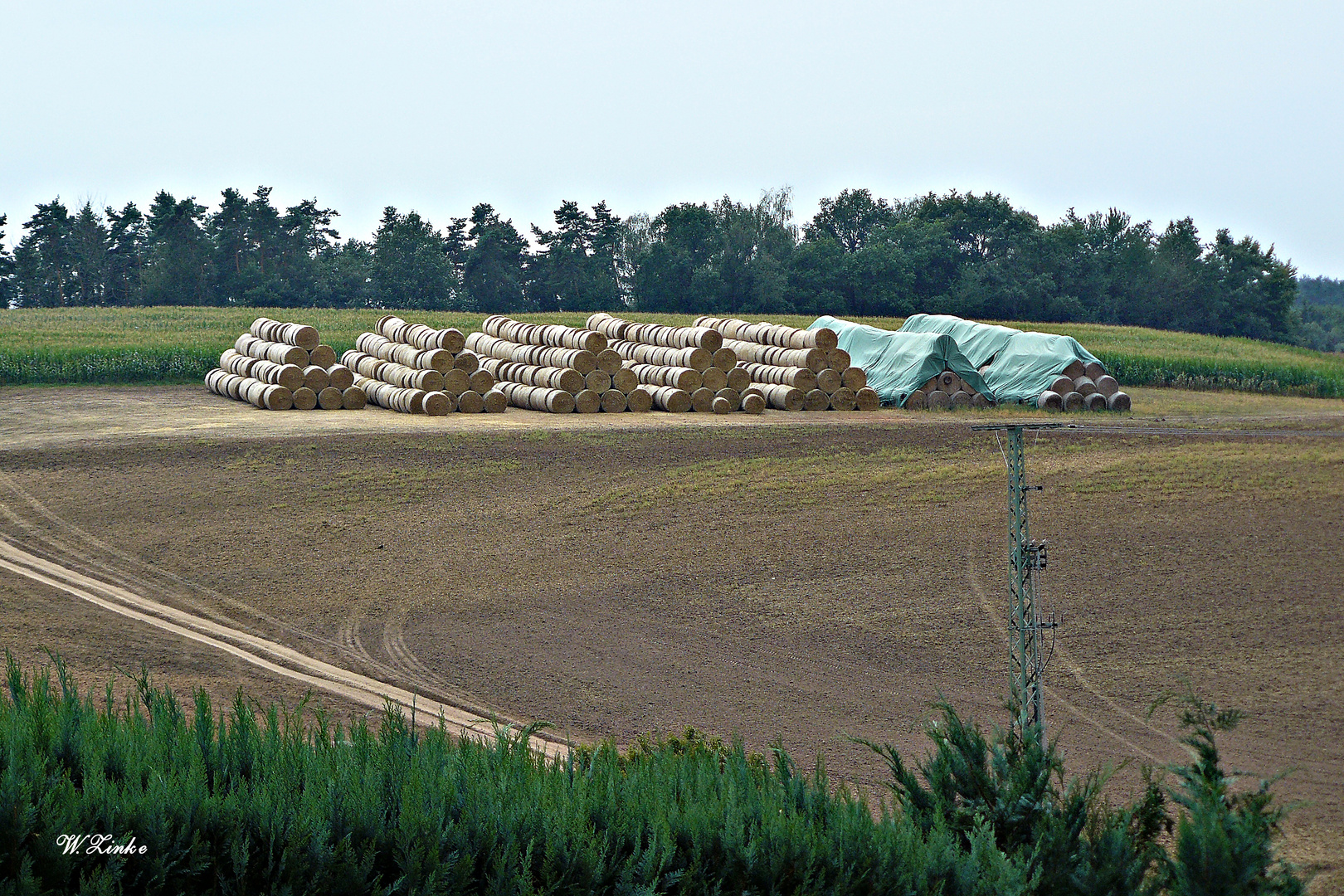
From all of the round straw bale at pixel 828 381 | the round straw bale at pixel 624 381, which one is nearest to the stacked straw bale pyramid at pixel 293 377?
the round straw bale at pixel 624 381

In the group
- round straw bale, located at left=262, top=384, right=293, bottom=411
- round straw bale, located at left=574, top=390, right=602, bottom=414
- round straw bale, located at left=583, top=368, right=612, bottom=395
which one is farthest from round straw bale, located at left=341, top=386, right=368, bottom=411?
round straw bale, located at left=583, top=368, right=612, bottom=395

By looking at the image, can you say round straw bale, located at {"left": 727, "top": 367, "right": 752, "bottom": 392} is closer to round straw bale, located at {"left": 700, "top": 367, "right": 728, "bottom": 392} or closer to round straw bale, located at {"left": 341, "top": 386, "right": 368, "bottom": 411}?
round straw bale, located at {"left": 700, "top": 367, "right": 728, "bottom": 392}

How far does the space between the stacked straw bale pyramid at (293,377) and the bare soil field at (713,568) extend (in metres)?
1.31

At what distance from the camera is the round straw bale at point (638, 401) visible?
29.9 metres

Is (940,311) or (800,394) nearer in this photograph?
(800,394)

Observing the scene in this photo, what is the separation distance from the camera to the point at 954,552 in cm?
2012

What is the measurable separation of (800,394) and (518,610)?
14525 millimetres

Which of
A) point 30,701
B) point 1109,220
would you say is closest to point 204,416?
point 30,701

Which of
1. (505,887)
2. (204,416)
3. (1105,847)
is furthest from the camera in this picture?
(204,416)

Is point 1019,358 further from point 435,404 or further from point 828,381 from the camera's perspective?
point 435,404

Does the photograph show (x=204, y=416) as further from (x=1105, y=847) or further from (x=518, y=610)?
(x=1105, y=847)

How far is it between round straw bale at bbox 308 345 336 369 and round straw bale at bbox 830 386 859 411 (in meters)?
12.3

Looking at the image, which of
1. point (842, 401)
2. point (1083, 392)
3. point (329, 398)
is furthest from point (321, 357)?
point (1083, 392)

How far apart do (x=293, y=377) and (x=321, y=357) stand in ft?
4.08
